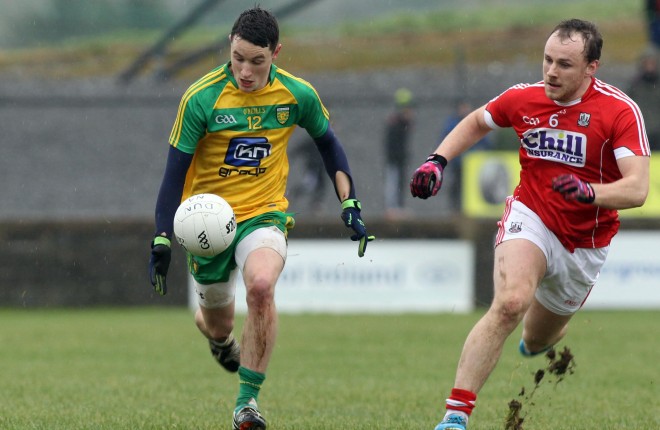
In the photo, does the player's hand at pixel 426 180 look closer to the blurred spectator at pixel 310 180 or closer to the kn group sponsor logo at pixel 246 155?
the kn group sponsor logo at pixel 246 155

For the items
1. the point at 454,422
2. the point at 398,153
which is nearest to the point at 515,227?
the point at 454,422

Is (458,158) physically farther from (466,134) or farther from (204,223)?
(204,223)

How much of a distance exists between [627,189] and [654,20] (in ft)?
42.3

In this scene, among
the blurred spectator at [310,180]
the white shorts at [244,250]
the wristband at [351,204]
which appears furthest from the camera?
the blurred spectator at [310,180]

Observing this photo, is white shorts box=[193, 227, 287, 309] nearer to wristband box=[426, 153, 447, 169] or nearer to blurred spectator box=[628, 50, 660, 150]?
wristband box=[426, 153, 447, 169]

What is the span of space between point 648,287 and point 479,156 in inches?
113

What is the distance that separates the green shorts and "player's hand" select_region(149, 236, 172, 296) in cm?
29

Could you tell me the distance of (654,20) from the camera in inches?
712

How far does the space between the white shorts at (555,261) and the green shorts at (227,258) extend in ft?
4.22

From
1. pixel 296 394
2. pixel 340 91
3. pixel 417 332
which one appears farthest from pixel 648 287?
pixel 340 91

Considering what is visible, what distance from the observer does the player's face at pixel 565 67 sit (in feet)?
20.5

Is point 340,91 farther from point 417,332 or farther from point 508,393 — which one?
point 508,393

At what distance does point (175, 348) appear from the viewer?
11.8m

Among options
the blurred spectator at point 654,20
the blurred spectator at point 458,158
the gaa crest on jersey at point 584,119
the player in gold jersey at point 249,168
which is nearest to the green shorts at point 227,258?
the player in gold jersey at point 249,168
